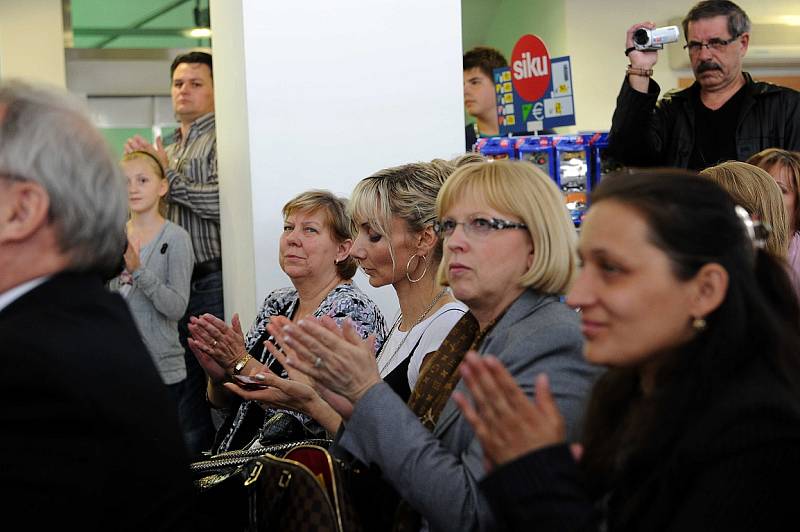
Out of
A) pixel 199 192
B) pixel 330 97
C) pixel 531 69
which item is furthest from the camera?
pixel 199 192

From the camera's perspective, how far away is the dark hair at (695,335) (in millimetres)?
1567

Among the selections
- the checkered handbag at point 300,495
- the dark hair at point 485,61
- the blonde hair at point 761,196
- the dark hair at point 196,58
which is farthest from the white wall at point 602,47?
the checkered handbag at point 300,495

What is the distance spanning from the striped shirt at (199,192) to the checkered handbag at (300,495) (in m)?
2.71

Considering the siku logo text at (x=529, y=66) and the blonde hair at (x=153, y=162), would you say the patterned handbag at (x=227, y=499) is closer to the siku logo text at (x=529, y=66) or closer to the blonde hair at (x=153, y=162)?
the siku logo text at (x=529, y=66)

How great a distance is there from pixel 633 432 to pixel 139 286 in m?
3.38

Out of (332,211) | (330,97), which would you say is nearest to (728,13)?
(330,97)

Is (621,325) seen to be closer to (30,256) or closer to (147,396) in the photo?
(147,396)

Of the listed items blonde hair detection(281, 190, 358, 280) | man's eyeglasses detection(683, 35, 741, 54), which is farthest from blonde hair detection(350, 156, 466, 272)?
man's eyeglasses detection(683, 35, 741, 54)

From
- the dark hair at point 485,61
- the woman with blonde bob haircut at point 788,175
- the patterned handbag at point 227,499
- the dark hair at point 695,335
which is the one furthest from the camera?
the dark hair at point 485,61

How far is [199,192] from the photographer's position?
197 inches

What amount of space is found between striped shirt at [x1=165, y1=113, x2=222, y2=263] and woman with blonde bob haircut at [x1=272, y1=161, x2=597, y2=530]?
2.61 meters

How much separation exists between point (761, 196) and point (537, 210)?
4.02 ft

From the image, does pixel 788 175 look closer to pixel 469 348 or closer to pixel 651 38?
pixel 651 38

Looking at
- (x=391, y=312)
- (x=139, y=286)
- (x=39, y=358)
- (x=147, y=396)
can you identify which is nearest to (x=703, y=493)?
(x=147, y=396)
